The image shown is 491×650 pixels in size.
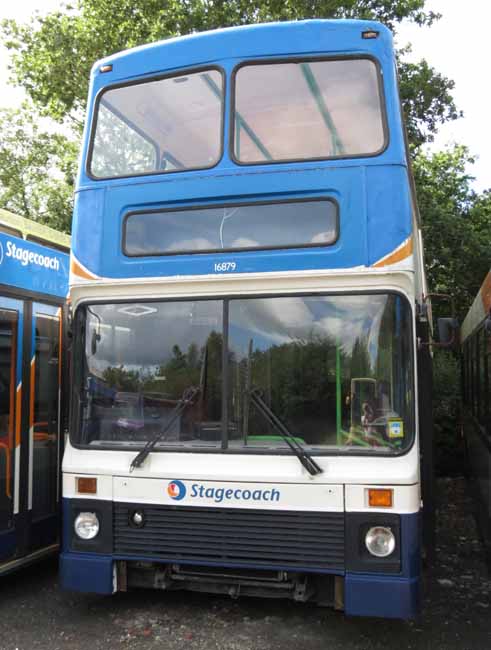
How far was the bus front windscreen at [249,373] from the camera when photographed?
4.18m

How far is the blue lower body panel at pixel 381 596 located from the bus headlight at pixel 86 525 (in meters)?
1.70

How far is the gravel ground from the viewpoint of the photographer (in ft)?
14.6

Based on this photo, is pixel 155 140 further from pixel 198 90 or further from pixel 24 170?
pixel 24 170

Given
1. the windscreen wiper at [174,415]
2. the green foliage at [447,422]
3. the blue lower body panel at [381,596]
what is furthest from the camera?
the green foliage at [447,422]

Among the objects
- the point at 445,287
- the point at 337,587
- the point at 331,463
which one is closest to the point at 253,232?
the point at 331,463

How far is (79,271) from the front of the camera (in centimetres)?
475

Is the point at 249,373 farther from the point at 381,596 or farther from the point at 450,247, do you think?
the point at 450,247

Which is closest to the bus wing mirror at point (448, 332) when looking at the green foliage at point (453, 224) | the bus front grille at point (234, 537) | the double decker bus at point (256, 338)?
the double decker bus at point (256, 338)

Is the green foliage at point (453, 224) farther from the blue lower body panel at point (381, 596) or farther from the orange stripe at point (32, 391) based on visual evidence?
the blue lower body panel at point (381, 596)

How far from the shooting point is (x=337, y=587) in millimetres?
4207

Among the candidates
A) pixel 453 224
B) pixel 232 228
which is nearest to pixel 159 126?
pixel 232 228

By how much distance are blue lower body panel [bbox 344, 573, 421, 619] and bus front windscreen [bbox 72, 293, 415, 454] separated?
76 centimetres

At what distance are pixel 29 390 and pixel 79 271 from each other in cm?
133

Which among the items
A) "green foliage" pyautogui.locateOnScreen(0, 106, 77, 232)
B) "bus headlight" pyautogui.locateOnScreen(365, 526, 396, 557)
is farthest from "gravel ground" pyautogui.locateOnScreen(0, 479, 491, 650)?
"green foliage" pyautogui.locateOnScreen(0, 106, 77, 232)
